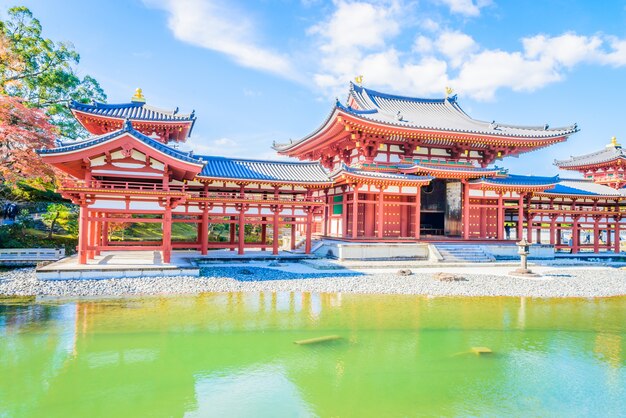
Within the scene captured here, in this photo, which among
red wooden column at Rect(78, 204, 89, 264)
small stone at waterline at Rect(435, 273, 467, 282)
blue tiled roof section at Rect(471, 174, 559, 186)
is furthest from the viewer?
blue tiled roof section at Rect(471, 174, 559, 186)

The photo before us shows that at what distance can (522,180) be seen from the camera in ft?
80.1

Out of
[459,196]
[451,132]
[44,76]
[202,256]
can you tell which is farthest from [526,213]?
[44,76]

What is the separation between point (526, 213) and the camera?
82.9 ft

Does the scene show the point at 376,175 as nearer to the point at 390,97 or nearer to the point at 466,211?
the point at 466,211

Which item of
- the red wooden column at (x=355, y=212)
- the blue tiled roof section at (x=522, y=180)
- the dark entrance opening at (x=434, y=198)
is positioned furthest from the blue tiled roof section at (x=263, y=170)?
the blue tiled roof section at (x=522, y=180)

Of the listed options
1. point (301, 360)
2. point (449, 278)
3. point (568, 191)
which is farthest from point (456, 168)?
point (301, 360)

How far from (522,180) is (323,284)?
55.6 feet

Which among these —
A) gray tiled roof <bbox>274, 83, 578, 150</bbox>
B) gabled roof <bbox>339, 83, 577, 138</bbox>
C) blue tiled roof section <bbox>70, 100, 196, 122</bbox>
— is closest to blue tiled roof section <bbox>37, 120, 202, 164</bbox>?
blue tiled roof section <bbox>70, 100, 196, 122</bbox>

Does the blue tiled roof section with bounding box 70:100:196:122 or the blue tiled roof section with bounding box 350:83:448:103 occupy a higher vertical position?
the blue tiled roof section with bounding box 350:83:448:103

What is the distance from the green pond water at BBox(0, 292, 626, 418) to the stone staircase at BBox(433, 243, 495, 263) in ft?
30.9

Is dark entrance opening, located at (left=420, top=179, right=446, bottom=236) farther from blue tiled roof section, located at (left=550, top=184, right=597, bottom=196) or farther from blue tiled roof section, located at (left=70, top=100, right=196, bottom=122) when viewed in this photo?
blue tiled roof section, located at (left=70, top=100, right=196, bottom=122)

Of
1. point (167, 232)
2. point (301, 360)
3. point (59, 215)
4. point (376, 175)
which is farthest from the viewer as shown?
point (59, 215)

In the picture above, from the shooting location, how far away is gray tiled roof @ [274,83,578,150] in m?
22.7

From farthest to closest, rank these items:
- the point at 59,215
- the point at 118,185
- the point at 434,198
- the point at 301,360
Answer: the point at 434,198 → the point at 59,215 → the point at 118,185 → the point at 301,360
